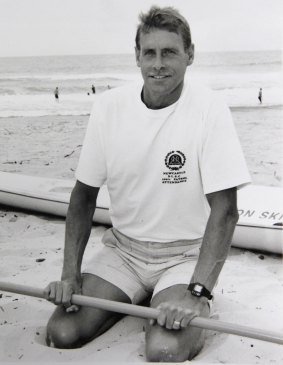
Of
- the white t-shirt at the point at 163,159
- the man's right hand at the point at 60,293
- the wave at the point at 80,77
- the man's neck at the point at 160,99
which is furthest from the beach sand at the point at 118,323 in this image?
the wave at the point at 80,77

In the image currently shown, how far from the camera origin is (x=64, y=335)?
1732 mm

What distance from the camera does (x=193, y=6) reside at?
300 centimetres

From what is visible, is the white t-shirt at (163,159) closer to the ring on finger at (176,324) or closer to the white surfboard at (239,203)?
the ring on finger at (176,324)

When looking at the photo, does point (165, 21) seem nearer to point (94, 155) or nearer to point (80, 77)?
point (94, 155)

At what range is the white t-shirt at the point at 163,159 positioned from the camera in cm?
172

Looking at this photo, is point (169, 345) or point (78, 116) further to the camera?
point (78, 116)

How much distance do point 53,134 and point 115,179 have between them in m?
3.62

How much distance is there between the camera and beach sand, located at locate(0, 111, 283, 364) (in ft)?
5.56

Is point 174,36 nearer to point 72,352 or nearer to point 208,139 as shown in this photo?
point 208,139

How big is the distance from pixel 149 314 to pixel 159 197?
0.42m

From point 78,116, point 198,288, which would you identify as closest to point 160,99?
point 198,288

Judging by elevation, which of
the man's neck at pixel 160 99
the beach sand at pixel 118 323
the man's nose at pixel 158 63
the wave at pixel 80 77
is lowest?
the beach sand at pixel 118 323

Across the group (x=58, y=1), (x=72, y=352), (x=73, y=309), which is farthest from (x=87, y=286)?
(x=58, y=1)

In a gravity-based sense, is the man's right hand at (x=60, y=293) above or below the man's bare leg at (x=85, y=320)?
above
